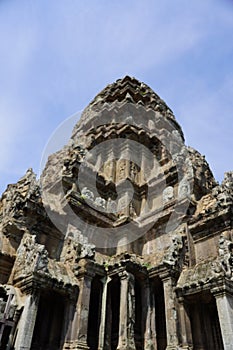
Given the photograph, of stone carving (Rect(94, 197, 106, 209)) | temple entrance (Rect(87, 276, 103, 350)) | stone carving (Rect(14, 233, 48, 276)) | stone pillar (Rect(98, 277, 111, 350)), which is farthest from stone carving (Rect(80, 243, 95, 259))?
stone carving (Rect(94, 197, 106, 209))

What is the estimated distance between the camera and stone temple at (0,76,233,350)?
36.2ft

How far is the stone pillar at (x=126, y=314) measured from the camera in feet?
36.7

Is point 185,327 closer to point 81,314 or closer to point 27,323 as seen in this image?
point 81,314

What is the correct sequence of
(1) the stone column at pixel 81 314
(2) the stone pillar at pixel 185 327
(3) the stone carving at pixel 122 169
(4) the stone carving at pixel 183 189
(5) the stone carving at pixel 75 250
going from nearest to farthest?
(1) the stone column at pixel 81 314 < (2) the stone pillar at pixel 185 327 < (5) the stone carving at pixel 75 250 < (4) the stone carving at pixel 183 189 < (3) the stone carving at pixel 122 169

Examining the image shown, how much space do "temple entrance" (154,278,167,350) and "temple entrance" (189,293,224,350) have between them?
1.45 meters

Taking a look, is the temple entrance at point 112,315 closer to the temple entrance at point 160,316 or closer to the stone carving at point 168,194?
the temple entrance at point 160,316

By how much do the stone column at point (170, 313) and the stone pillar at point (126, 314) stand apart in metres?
1.40

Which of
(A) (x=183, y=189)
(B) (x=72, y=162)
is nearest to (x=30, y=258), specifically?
(B) (x=72, y=162)

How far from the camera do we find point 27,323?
32.3 feet

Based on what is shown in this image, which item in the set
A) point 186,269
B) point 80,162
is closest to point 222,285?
point 186,269

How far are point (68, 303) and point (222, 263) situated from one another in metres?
6.48

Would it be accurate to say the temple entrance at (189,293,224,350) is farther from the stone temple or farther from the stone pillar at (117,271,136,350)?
the stone pillar at (117,271,136,350)

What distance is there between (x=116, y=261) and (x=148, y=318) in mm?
2760

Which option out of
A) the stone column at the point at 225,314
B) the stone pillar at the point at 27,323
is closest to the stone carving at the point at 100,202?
the stone pillar at the point at 27,323
